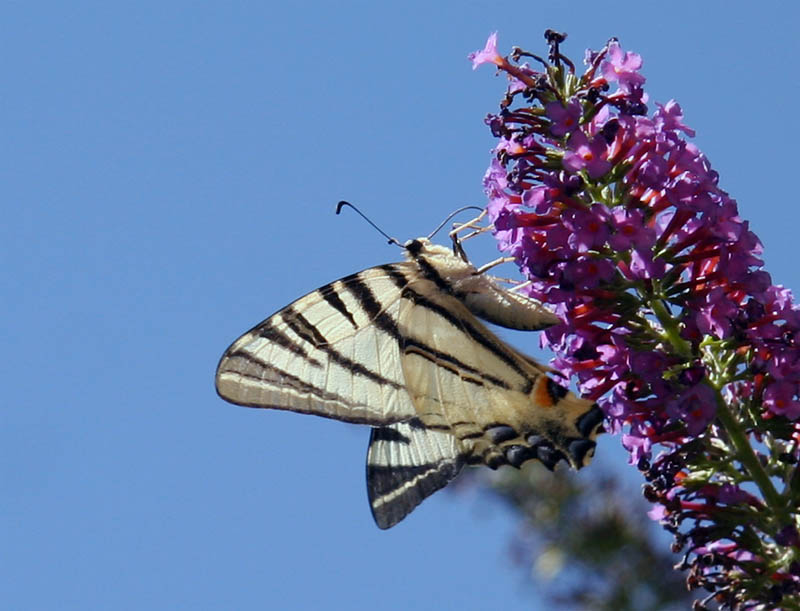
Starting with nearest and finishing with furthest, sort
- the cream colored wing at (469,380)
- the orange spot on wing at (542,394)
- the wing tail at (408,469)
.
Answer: the orange spot on wing at (542,394)
the cream colored wing at (469,380)
the wing tail at (408,469)

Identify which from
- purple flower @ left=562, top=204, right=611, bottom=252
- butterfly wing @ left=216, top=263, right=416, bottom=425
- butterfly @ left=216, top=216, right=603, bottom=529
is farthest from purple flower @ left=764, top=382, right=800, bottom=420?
butterfly wing @ left=216, top=263, right=416, bottom=425

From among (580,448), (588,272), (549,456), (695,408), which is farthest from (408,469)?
(695,408)

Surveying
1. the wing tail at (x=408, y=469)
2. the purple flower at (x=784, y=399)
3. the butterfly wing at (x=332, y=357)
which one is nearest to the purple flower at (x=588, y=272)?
the purple flower at (x=784, y=399)

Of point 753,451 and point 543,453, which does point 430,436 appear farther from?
point 753,451

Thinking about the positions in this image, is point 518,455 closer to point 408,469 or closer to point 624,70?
point 408,469

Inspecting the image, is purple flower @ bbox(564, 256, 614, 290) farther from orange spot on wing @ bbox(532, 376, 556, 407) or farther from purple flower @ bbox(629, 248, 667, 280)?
orange spot on wing @ bbox(532, 376, 556, 407)

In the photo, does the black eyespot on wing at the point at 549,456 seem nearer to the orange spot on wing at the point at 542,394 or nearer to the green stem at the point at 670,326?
the orange spot on wing at the point at 542,394

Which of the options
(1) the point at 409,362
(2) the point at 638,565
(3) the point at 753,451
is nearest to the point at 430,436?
(1) the point at 409,362
